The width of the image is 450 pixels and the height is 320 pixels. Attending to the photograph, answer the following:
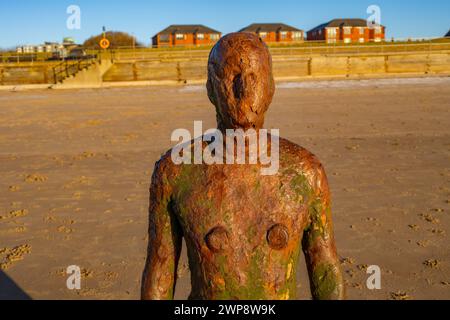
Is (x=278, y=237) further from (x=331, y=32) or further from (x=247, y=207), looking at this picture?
(x=331, y=32)

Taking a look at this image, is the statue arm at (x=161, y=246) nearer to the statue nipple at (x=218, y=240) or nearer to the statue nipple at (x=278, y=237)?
the statue nipple at (x=218, y=240)

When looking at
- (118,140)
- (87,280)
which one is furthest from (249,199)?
(118,140)

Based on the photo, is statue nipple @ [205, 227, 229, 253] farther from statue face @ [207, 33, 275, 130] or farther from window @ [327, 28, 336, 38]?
window @ [327, 28, 336, 38]

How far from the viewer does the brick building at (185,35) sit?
81.3 m

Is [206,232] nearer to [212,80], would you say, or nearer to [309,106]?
[212,80]

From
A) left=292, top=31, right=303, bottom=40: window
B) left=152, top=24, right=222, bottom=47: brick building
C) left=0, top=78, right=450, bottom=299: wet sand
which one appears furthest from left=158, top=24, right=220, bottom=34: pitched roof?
left=0, top=78, right=450, bottom=299: wet sand

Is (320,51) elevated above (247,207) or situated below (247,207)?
above

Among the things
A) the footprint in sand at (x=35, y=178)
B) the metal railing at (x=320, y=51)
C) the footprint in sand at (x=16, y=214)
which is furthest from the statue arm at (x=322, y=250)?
the metal railing at (x=320, y=51)

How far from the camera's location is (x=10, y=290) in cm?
467

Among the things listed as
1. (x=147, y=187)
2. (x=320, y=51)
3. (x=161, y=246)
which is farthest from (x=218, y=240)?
(x=320, y=51)

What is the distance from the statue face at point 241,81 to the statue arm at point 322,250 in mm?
345

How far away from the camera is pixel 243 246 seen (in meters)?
1.64

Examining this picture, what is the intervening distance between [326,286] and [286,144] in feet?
1.70

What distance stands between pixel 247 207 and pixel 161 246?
36 centimetres
